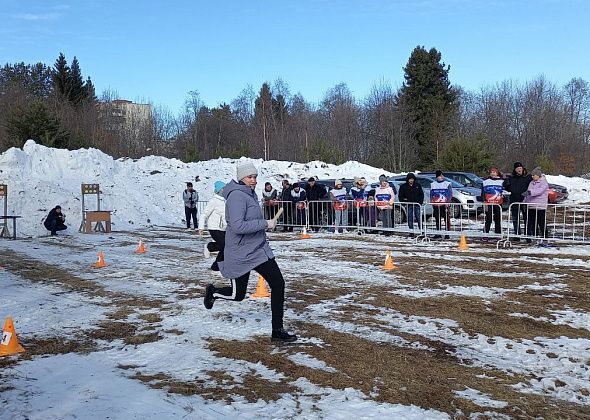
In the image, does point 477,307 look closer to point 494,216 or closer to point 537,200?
point 537,200

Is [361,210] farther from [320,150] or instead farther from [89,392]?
[320,150]

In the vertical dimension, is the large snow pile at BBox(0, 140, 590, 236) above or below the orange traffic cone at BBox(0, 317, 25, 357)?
above

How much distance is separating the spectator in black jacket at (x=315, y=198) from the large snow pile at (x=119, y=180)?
8.94m

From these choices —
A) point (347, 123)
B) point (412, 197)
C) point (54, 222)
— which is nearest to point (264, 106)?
point (347, 123)

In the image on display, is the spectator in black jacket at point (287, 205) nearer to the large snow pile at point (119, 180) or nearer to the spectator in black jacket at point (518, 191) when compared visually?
the spectator in black jacket at point (518, 191)

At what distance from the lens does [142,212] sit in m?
26.8

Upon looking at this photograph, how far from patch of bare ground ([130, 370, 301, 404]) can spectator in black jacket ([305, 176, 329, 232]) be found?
1380cm

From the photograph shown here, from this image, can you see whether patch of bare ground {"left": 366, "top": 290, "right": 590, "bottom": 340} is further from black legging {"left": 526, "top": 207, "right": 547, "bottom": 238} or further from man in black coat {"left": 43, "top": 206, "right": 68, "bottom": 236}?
man in black coat {"left": 43, "top": 206, "right": 68, "bottom": 236}

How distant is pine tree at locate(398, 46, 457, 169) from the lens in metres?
51.8

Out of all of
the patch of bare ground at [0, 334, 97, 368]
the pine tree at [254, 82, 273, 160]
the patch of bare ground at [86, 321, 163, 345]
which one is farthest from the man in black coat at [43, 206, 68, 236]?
the pine tree at [254, 82, 273, 160]

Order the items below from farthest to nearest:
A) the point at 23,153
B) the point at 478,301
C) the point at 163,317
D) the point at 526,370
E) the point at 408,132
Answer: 1. the point at 408,132
2. the point at 23,153
3. the point at 478,301
4. the point at 163,317
5. the point at 526,370

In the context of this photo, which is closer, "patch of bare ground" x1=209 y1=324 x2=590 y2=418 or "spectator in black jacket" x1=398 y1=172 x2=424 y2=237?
"patch of bare ground" x1=209 y1=324 x2=590 y2=418

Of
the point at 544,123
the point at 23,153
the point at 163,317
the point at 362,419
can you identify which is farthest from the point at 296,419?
the point at 544,123

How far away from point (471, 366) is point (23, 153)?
2892 centimetres
